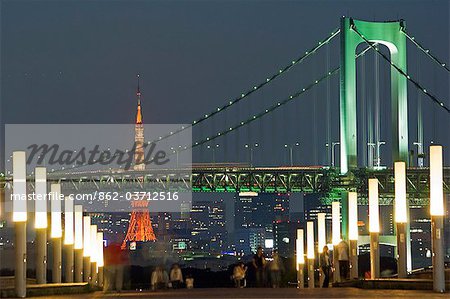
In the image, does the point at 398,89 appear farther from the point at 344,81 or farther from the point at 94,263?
the point at 94,263

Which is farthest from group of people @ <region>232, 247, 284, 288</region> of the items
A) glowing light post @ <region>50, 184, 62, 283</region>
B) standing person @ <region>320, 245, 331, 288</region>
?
glowing light post @ <region>50, 184, 62, 283</region>

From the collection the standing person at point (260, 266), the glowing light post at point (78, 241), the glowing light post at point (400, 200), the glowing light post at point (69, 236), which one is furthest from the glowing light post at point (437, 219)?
the glowing light post at point (78, 241)

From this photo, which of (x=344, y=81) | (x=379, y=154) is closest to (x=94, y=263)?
(x=344, y=81)

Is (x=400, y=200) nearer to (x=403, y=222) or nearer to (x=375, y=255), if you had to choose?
(x=403, y=222)

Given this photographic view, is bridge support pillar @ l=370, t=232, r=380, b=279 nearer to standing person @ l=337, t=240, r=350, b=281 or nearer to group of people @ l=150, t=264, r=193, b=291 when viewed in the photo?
standing person @ l=337, t=240, r=350, b=281

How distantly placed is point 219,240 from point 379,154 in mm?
52751

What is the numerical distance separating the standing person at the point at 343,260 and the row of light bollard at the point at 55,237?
479cm

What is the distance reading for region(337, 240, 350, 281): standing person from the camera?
27328 millimetres

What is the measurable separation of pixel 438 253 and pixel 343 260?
8.61 metres

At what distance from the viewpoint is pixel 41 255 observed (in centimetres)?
2533

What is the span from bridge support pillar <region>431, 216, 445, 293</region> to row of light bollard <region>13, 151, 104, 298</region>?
5082 millimetres

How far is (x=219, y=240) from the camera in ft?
361

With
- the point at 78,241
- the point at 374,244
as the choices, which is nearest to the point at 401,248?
the point at 374,244

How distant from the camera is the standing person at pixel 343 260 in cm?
2733
